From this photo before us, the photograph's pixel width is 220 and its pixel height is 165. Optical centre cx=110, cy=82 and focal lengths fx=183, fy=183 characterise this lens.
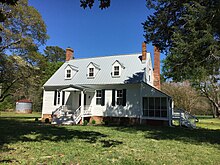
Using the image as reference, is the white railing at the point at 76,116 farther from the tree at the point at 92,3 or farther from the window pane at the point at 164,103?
the tree at the point at 92,3

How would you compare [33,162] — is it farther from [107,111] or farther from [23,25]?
[23,25]

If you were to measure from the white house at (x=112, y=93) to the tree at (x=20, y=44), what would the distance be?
3.50 meters

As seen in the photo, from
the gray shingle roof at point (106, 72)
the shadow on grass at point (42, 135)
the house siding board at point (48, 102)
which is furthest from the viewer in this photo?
the house siding board at point (48, 102)

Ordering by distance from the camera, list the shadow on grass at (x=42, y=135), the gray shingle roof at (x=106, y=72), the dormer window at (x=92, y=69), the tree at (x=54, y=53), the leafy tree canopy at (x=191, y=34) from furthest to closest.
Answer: the tree at (x=54, y=53)
the dormer window at (x=92, y=69)
the gray shingle roof at (x=106, y=72)
the leafy tree canopy at (x=191, y=34)
the shadow on grass at (x=42, y=135)

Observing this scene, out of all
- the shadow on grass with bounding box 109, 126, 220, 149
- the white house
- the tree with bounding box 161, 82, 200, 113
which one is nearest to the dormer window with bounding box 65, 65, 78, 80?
A: the white house

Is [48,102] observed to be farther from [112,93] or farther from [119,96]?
[119,96]

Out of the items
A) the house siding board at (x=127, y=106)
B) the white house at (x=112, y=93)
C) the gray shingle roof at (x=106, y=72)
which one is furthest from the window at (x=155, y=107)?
the gray shingle roof at (x=106, y=72)

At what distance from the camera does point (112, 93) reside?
19.0 metres

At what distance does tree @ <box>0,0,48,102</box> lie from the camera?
18203mm

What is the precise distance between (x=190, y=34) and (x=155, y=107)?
9.83 metres

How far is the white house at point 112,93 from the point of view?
18.1 m

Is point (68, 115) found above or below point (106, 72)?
below

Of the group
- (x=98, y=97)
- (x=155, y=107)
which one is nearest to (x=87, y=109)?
(x=98, y=97)

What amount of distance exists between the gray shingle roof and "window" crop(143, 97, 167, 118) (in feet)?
8.09
